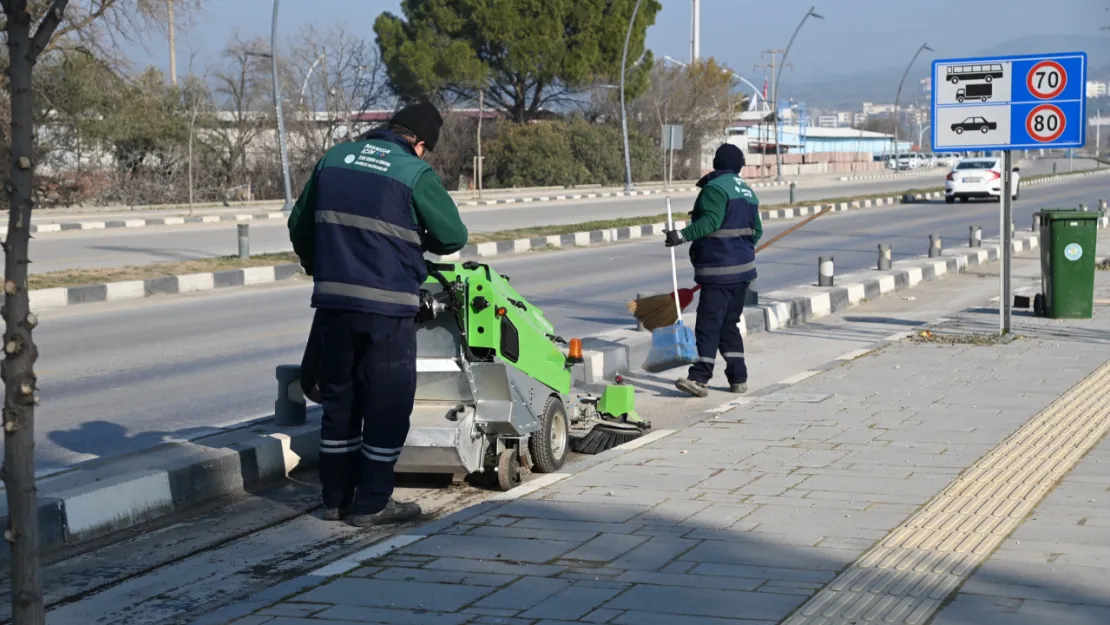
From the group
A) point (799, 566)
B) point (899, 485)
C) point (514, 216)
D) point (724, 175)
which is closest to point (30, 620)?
point (799, 566)

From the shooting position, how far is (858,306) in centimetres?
1490

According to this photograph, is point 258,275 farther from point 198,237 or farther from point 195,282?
point 198,237

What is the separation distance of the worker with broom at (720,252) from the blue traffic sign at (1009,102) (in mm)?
3074

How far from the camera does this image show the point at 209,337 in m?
12.0

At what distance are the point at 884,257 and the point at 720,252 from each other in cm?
934

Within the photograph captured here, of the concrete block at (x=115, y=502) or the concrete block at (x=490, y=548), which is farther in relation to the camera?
the concrete block at (x=115, y=502)

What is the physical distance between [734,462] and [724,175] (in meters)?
2.88

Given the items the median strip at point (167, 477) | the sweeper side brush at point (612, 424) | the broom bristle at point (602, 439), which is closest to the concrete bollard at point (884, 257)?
the sweeper side brush at point (612, 424)

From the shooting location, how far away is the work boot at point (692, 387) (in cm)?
880

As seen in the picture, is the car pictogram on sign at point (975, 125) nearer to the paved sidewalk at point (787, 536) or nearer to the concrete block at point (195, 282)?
the paved sidewalk at point (787, 536)

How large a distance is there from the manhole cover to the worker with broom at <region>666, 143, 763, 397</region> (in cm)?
46

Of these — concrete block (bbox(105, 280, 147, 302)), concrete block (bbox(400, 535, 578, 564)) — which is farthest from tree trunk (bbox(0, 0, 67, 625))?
concrete block (bbox(105, 280, 147, 302))

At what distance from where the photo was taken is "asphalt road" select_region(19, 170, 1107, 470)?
26.1 feet

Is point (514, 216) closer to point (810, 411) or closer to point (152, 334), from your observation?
point (152, 334)
